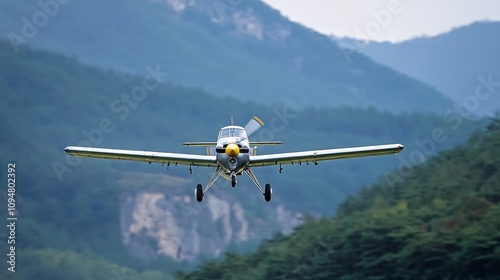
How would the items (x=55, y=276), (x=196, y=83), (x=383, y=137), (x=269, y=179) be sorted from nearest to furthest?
(x=55, y=276)
(x=269, y=179)
(x=383, y=137)
(x=196, y=83)

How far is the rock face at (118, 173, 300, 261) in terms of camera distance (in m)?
89.4

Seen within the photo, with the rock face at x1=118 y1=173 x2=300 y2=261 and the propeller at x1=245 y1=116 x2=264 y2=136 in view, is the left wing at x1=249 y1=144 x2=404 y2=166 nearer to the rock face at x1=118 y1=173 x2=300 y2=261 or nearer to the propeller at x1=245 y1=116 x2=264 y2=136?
the propeller at x1=245 y1=116 x2=264 y2=136

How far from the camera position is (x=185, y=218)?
321ft

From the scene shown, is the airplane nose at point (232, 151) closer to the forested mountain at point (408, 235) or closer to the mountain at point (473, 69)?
the forested mountain at point (408, 235)

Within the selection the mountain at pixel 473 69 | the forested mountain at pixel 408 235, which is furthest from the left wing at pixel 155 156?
the mountain at pixel 473 69

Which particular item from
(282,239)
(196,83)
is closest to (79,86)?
(196,83)

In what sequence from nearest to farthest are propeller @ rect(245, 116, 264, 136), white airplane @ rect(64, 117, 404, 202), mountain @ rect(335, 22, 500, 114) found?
white airplane @ rect(64, 117, 404, 202) → propeller @ rect(245, 116, 264, 136) → mountain @ rect(335, 22, 500, 114)

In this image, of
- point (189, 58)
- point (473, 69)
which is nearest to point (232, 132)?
point (189, 58)

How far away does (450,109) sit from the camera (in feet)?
497

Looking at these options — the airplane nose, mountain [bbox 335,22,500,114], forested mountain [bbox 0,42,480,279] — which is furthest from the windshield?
mountain [bbox 335,22,500,114]

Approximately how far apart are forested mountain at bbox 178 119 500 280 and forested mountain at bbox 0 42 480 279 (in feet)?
19.0

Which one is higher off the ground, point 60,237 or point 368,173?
point 368,173

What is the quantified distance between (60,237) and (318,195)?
39.9 m

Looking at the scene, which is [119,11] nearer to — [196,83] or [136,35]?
[136,35]
